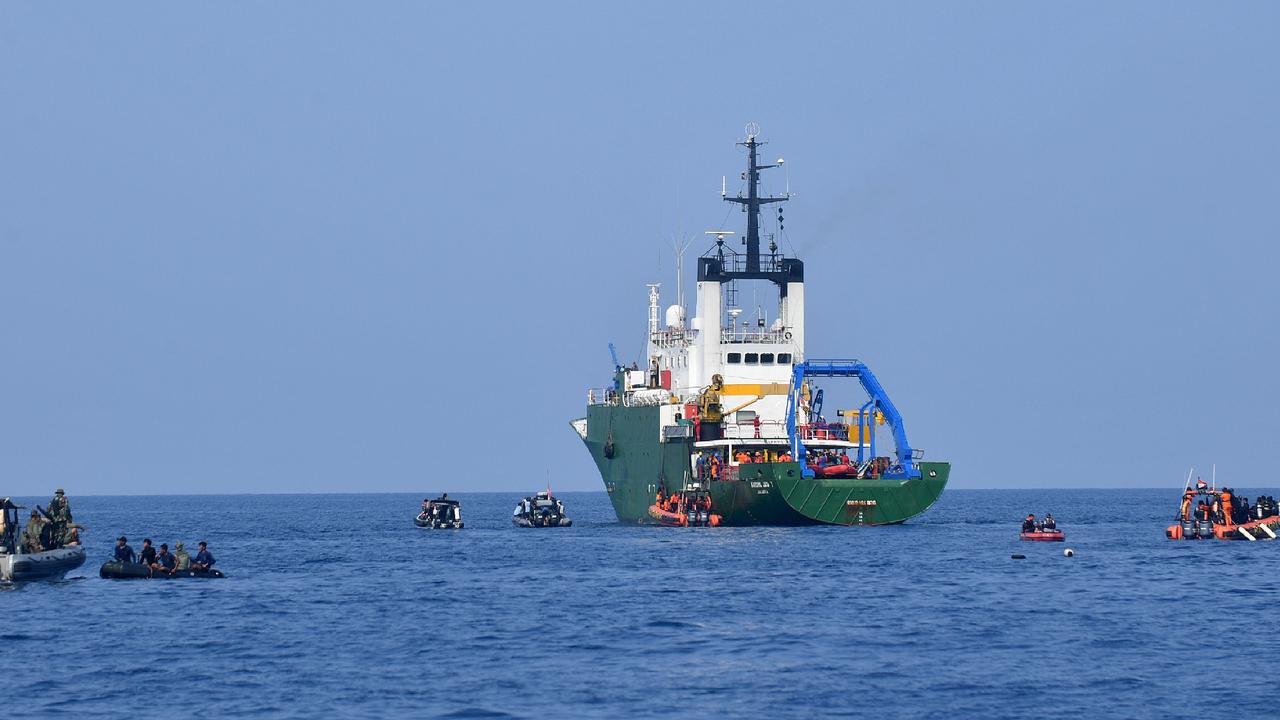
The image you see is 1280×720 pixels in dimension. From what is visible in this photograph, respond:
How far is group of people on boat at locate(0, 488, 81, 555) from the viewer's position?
68125mm

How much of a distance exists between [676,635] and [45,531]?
2838cm

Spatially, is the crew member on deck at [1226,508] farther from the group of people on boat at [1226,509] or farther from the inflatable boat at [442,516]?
the inflatable boat at [442,516]

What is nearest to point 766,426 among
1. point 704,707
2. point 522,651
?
point 522,651

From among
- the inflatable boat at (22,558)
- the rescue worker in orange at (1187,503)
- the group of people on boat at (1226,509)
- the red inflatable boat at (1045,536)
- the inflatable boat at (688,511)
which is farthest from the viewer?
the inflatable boat at (688,511)

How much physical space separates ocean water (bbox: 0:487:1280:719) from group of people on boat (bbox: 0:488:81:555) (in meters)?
1.58

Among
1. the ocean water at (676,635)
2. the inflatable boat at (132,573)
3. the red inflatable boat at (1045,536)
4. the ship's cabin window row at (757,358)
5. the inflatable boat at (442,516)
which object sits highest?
the ship's cabin window row at (757,358)

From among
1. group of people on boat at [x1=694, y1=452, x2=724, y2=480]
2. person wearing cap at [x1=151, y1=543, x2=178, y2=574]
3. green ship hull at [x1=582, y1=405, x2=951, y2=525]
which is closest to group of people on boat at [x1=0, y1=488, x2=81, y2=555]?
person wearing cap at [x1=151, y1=543, x2=178, y2=574]

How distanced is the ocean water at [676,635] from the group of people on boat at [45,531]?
5.20ft

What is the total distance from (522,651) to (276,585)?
23.9 metres

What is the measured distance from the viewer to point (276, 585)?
70.7 meters

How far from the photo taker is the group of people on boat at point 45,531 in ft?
224

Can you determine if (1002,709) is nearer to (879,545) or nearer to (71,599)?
(71,599)

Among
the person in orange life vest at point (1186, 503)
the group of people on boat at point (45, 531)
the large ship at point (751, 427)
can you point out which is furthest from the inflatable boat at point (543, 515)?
the group of people on boat at point (45, 531)

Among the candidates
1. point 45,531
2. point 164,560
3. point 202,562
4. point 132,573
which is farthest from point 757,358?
point 45,531
